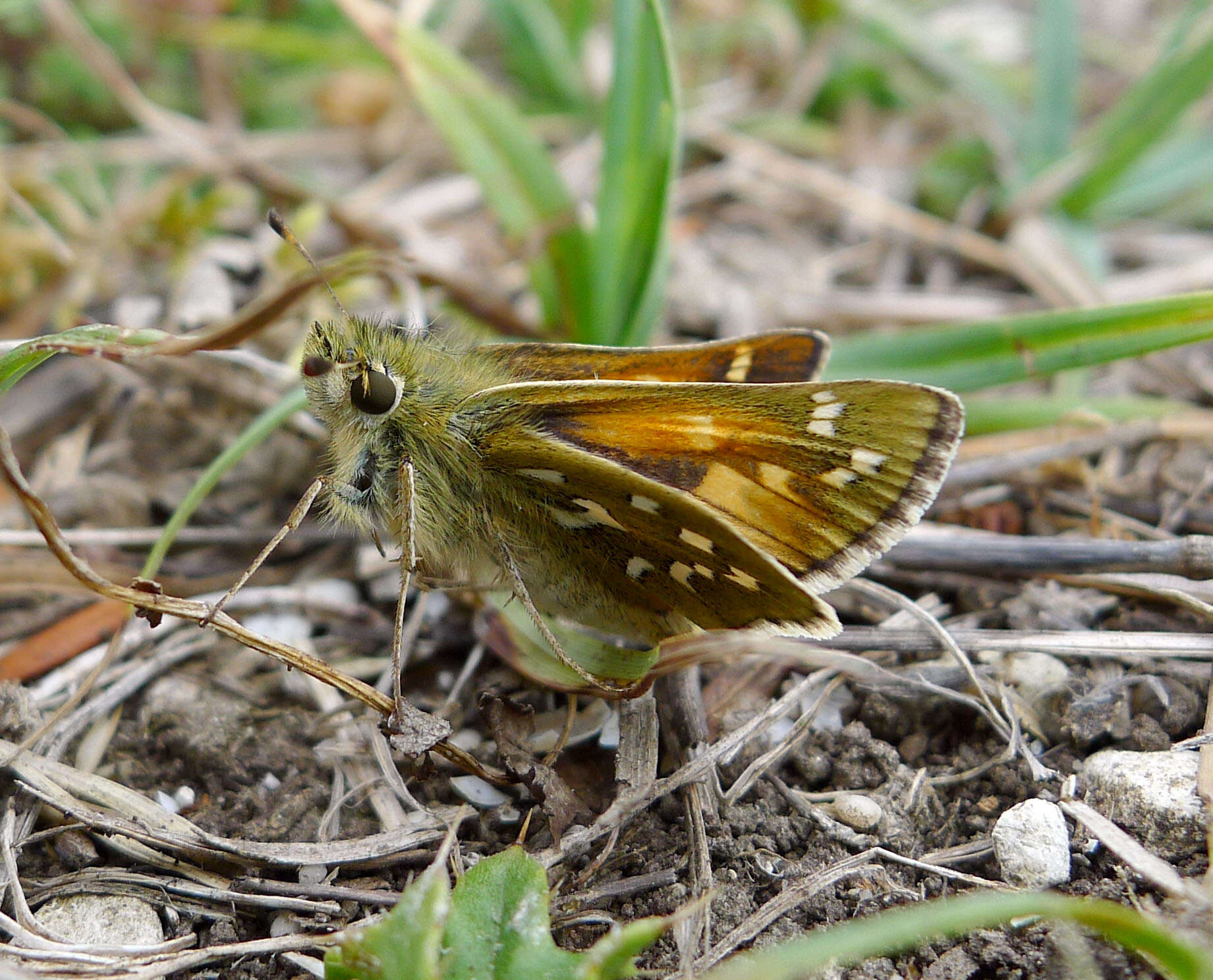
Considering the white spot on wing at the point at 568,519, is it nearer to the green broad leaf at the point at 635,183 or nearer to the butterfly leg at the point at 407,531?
the butterfly leg at the point at 407,531

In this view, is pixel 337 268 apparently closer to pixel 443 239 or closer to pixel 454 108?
pixel 454 108

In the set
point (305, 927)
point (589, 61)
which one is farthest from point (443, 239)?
point (305, 927)

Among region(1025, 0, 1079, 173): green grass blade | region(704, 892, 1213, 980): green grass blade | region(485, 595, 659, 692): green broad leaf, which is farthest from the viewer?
region(1025, 0, 1079, 173): green grass blade

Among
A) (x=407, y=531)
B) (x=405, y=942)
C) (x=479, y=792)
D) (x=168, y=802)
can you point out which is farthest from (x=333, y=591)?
(x=405, y=942)

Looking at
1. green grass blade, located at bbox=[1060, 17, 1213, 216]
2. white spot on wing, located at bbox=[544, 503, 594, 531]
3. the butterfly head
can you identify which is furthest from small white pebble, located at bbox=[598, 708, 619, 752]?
green grass blade, located at bbox=[1060, 17, 1213, 216]

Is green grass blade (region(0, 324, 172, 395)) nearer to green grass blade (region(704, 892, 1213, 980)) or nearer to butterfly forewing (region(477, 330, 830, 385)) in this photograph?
butterfly forewing (region(477, 330, 830, 385))

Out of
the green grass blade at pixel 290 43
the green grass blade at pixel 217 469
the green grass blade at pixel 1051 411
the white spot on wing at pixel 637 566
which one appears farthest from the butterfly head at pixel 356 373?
the green grass blade at pixel 290 43
